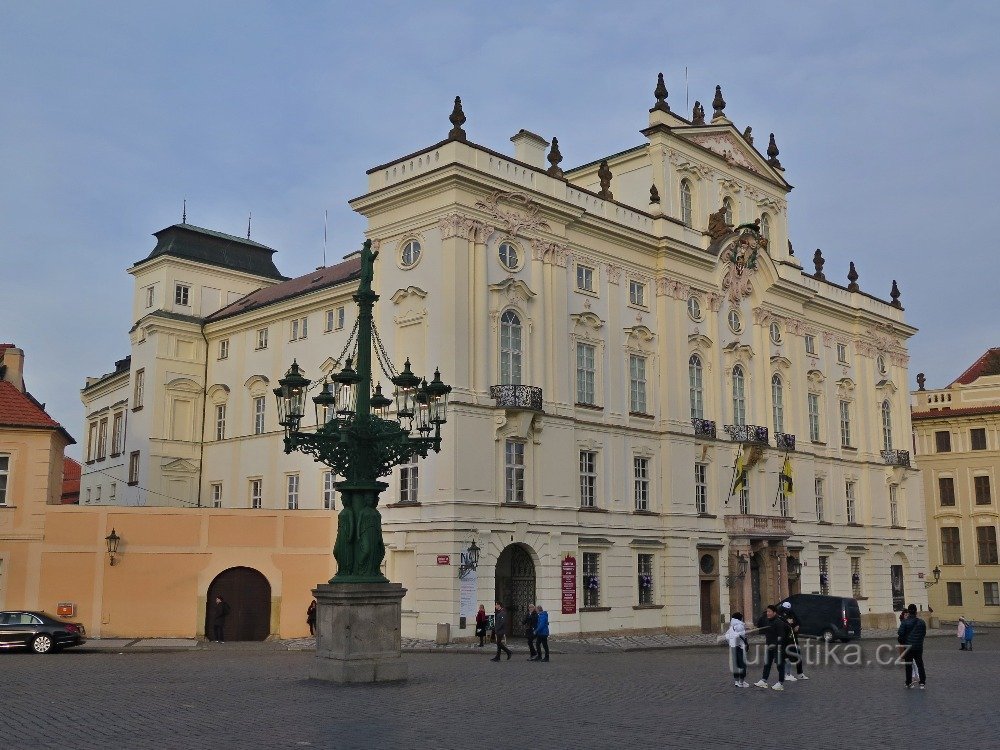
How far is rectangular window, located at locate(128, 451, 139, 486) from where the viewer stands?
54.6 meters

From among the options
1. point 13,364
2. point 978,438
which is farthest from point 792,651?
point 978,438

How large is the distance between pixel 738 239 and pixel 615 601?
18364 millimetres

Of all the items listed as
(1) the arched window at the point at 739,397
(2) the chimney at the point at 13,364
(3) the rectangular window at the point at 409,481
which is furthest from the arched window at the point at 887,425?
(2) the chimney at the point at 13,364

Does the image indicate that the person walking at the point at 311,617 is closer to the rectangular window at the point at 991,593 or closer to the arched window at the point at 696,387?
the arched window at the point at 696,387

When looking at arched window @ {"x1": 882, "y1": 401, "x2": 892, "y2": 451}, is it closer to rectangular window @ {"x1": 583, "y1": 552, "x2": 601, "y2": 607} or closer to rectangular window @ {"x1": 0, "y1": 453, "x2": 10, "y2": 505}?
rectangular window @ {"x1": 583, "y1": 552, "x2": 601, "y2": 607}

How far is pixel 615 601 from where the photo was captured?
41.2 meters

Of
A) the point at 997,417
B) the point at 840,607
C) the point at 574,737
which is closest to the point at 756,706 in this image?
the point at 574,737

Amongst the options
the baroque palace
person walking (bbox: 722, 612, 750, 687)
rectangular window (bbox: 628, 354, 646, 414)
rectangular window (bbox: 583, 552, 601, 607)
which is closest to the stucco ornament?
the baroque palace

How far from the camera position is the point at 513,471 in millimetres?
38500

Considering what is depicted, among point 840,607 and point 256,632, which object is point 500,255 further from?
point 840,607

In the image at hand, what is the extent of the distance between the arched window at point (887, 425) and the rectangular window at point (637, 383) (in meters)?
21.6

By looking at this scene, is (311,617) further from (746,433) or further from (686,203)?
(686,203)

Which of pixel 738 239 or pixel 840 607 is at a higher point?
pixel 738 239

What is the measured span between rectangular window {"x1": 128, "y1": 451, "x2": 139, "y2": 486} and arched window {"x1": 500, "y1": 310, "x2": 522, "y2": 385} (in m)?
24.4
